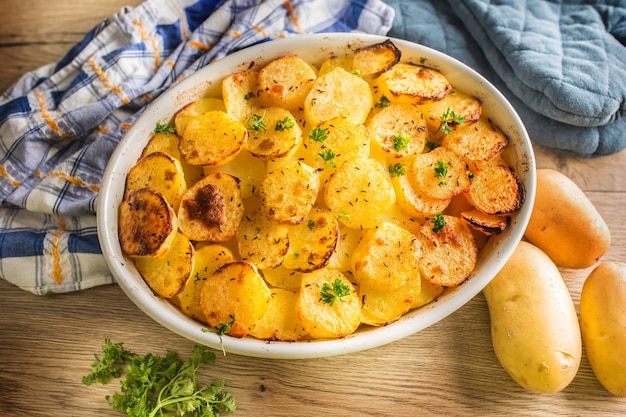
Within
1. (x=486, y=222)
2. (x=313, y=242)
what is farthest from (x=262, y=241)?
(x=486, y=222)

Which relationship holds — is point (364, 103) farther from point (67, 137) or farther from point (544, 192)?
point (67, 137)

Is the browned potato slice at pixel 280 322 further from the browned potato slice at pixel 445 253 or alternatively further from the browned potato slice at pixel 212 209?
the browned potato slice at pixel 445 253

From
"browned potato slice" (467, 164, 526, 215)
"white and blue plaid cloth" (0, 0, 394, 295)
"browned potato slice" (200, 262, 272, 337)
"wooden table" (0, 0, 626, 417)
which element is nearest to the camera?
"browned potato slice" (200, 262, 272, 337)

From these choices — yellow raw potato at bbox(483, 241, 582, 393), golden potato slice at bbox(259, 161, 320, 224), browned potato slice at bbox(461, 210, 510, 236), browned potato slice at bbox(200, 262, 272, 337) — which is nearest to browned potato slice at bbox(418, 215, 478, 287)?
browned potato slice at bbox(461, 210, 510, 236)

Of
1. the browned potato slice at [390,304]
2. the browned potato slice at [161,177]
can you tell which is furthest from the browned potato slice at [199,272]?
the browned potato slice at [390,304]

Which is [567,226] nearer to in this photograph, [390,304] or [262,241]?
[390,304]

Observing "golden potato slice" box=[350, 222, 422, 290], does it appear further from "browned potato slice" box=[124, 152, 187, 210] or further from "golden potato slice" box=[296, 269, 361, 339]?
"browned potato slice" box=[124, 152, 187, 210]
